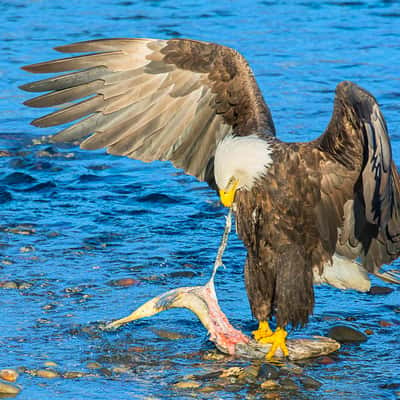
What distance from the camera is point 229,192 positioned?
5.09m

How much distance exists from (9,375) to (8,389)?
0.59ft

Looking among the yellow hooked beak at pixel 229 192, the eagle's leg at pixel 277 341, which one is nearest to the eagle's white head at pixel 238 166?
the yellow hooked beak at pixel 229 192

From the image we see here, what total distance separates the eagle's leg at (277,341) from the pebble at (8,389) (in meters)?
1.40

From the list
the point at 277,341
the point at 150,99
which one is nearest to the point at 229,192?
the point at 277,341

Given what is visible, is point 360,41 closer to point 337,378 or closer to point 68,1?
point 68,1

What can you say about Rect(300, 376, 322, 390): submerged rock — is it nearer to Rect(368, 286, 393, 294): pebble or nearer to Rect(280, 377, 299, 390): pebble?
Rect(280, 377, 299, 390): pebble

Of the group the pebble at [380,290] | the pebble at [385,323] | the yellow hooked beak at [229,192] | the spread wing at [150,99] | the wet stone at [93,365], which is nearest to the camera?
the wet stone at [93,365]

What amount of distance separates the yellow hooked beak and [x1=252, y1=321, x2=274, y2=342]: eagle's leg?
0.84m

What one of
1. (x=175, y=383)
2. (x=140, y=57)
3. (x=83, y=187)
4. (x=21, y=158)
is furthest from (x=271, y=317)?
(x=21, y=158)

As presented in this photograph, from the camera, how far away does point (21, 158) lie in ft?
28.6

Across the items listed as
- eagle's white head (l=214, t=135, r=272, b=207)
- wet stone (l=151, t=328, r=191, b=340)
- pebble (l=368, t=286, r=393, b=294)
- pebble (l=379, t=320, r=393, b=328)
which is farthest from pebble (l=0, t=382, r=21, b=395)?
pebble (l=368, t=286, r=393, b=294)

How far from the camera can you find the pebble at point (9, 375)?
472cm

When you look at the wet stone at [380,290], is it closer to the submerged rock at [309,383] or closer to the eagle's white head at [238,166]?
the submerged rock at [309,383]

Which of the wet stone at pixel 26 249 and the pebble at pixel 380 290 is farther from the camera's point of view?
the wet stone at pixel 26 249
